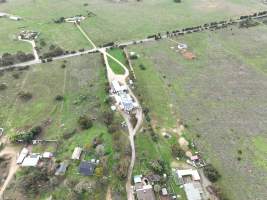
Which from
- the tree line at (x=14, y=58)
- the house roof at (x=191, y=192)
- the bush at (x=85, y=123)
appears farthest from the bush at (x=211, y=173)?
the tree line at (x=14, y=58)

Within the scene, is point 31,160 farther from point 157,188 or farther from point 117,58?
point 117,58

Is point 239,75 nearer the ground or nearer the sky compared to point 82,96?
nearer the sky

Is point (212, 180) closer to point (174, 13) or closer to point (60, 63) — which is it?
point (60, 63)

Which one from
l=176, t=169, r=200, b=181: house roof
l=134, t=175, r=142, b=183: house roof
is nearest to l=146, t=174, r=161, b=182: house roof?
l=134, t=175, r=142, b=183: house roof

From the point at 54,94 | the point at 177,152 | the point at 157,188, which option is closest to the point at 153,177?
the point at 157,188

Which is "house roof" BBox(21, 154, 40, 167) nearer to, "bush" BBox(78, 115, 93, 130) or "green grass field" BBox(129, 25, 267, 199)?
"bush" BBox(78, 115, 93, 130)

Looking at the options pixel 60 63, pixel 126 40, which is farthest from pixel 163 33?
pixel 60 63
